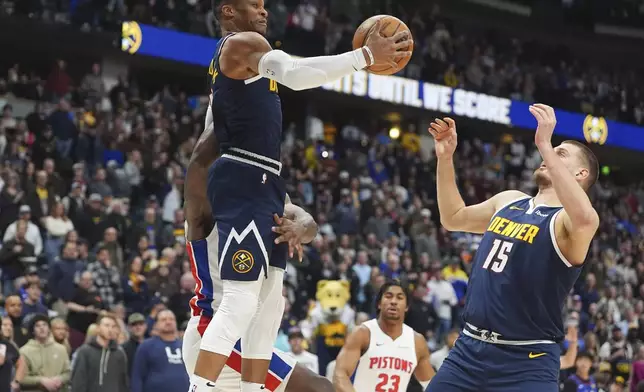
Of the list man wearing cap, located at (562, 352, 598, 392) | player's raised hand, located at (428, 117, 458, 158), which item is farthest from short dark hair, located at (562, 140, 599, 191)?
man wearing cap, located at (562, 352, 598, 392)

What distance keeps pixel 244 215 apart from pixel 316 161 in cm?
1543

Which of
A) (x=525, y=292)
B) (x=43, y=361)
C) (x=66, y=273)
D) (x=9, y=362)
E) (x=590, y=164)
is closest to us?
(x=525, y=292)

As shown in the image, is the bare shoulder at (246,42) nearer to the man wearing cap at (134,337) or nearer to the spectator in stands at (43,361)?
the spectator in stands at (43,361)

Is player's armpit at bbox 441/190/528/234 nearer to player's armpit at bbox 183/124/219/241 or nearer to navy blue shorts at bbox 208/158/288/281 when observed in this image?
navy blue shorts at bbox 208/158/288/281

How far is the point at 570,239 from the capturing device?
5.09 m

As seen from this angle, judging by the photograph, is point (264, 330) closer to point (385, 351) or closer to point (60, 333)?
point (385, 351)

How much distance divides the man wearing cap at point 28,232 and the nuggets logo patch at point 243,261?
28.1 ft

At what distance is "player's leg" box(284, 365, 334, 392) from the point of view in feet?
18.7

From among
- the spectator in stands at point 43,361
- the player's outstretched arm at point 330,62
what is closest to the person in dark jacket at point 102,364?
the spectator in stands at point 43,361

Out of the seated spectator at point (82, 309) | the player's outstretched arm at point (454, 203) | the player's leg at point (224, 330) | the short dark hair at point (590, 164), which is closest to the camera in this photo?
the player's leg at point (224, 330)

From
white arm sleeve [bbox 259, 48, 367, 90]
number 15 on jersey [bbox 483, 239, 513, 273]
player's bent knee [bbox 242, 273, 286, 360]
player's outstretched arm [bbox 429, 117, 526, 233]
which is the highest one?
white arm sleeve [bbox 259, 48, 367, 90]

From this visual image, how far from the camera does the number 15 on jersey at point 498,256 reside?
207 inches

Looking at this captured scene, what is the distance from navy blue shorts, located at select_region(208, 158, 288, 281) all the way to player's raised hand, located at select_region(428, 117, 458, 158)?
2.99 ft

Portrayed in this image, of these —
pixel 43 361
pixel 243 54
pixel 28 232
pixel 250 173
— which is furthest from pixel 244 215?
pixel 28 232
